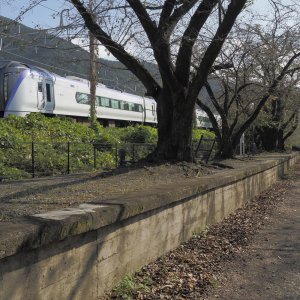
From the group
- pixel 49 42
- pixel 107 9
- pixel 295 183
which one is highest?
pixel 107 9

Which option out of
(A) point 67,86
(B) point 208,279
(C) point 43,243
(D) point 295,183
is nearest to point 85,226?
(C) point 43,243

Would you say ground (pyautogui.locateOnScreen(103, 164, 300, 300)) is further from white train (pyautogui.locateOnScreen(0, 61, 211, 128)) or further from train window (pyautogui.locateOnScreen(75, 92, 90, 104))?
train window (pyautogui.locateOnScreen(75, 92, 90, 104))

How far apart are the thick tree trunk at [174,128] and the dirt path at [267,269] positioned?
2.80 meters

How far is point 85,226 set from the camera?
4684mm

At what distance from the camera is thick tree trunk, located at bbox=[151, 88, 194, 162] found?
11.4 meters

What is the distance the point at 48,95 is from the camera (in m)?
26.9

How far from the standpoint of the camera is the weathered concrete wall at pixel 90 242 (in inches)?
154

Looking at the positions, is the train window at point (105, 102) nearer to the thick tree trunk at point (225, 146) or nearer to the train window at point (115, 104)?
the train window at point (115, 104)

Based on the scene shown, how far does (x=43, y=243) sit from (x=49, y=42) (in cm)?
702

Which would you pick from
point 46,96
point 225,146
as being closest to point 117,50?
point 225,146

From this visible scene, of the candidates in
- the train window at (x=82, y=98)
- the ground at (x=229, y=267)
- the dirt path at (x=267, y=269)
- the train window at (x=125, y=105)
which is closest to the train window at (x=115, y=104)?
the train window at (x=125, y=105)

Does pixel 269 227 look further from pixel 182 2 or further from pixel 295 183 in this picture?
pixel 295 183

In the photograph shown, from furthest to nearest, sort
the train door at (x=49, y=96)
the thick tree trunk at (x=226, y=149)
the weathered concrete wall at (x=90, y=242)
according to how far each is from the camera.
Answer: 1. the train door at (x=49, y=96)
2. the thick tree trunk at (x=226, y=149)
3. the weathered concrete wall at (x=90, y=242)

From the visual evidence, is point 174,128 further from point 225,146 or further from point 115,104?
point 115,104
